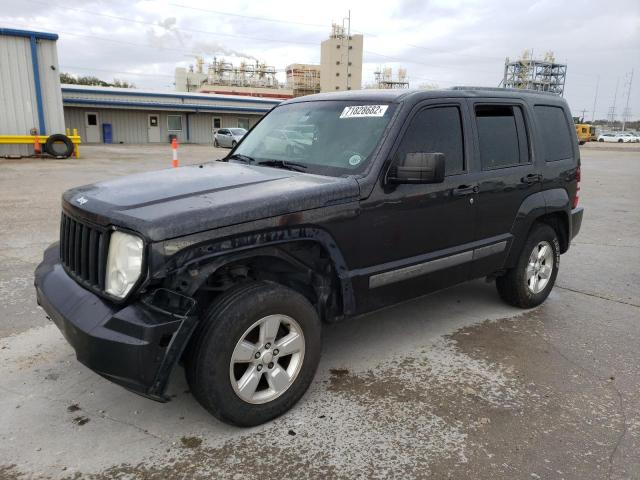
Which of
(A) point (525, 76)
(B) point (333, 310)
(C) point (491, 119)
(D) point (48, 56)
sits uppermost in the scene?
(A) point (525, 76)

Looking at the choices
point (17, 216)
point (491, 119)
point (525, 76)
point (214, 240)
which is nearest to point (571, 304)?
point (491, 119)

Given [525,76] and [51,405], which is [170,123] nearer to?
[51,405]

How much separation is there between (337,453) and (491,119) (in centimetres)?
292

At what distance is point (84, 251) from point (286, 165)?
4.85 ft

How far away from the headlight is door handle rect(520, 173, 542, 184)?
325cm

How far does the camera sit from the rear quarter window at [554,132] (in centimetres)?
468

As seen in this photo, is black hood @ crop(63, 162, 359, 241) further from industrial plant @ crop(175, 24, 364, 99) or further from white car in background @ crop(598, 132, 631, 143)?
industrial plant @ crop(175, 24, 364, 99)

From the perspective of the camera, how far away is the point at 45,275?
3178mm

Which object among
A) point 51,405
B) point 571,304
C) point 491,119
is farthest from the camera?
point 571,304

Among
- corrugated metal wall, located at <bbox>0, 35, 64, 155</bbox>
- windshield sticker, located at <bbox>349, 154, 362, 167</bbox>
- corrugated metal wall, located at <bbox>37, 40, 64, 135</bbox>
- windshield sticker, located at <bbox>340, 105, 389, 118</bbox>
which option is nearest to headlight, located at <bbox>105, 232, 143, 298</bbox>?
windshield sticker, located at <bbox>349, 154, 362, 167</bbox>

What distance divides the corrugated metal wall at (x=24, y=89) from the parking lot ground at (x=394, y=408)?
16.4 meters

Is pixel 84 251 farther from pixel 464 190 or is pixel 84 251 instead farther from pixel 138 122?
pixel 138 122

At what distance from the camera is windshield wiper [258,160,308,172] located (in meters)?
3.55

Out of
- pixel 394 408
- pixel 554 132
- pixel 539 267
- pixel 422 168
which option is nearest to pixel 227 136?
pixel 554 132
